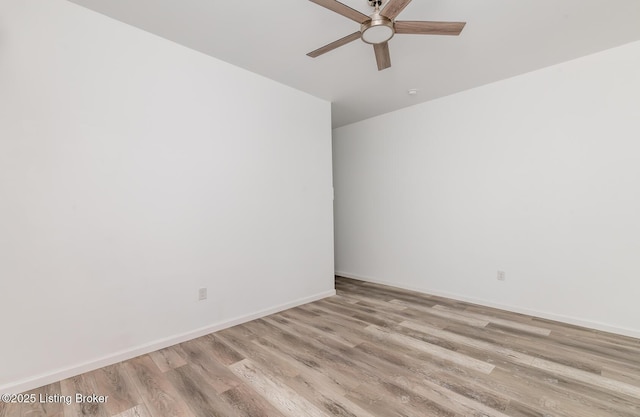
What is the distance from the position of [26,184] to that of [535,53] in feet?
14.4

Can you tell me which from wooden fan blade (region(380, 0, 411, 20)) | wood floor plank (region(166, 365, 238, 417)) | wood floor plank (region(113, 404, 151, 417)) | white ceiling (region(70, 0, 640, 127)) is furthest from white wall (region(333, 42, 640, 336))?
wood floor plank (region(113, 404, 151, 417))

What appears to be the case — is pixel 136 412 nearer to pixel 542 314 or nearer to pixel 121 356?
pixel 121 356

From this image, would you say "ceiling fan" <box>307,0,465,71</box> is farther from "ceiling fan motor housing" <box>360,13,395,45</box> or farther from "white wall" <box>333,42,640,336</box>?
"white wall" <box>333,42,640,336</box>

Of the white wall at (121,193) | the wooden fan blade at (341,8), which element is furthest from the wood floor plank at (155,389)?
the wooden fan blade at (341,8)

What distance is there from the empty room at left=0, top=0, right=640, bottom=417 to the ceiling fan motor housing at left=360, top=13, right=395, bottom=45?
17 mm

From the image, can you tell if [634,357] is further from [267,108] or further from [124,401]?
[267,108]

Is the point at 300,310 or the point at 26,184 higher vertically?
the point at 26,184

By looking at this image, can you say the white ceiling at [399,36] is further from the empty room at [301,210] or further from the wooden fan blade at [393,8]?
the wooden fan blade at [393,8]

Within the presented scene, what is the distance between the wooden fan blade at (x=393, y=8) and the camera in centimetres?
170

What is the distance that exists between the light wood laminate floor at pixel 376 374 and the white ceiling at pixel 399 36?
266cm

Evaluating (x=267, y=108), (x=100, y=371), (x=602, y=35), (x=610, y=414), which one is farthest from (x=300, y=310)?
(x=602, y=35)

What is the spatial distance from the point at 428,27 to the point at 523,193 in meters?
2.33

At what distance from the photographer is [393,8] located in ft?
5.77

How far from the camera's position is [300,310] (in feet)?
11.5
